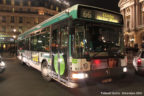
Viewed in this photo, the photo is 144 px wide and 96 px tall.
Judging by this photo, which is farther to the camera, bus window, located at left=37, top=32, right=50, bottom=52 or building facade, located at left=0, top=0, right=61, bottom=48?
building facade, located at left=0, top=0, right=61, bottom=48

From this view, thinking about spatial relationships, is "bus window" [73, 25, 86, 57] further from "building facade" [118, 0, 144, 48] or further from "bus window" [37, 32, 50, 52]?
"building facade" [118, 0, 144, 48]

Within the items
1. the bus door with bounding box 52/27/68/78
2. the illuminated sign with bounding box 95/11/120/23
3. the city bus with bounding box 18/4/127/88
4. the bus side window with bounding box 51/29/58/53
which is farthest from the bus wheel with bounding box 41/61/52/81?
the illuminated sign with bounding box 95/11/120/23

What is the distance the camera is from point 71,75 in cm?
471

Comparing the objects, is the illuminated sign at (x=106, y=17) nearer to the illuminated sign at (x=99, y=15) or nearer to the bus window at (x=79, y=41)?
the illuminated sign at (x=99, y=15)

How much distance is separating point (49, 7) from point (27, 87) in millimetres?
61743

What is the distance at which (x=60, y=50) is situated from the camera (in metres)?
5.50

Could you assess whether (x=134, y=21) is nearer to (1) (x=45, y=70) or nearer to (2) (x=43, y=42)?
(2) (x=43, y=42)

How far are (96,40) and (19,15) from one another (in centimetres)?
5885

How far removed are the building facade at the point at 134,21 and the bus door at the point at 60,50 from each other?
49.8 m

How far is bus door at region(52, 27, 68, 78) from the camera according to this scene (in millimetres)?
5150

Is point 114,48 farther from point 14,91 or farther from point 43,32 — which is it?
point 14,91

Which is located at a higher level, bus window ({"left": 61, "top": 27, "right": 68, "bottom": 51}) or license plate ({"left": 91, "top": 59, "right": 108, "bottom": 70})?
bus window ({"left": 61, "top": 27, "right": 68, "bottom": 51})

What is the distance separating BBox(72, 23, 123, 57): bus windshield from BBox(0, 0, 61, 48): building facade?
54.4 meters

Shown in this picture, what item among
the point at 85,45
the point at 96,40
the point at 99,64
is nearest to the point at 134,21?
the point at 96,40
